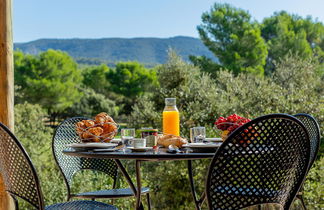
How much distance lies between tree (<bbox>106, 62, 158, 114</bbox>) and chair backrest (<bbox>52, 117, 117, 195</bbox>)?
2584 centimetres

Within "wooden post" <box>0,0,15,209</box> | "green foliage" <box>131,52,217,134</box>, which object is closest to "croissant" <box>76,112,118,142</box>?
"wooden post" <box>0,0,15,209</box>

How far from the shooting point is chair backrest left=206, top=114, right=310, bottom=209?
1.45m

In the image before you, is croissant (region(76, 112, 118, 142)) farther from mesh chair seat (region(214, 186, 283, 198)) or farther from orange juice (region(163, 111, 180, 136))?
mesh chair seat (region(214, 186, 283, 198))

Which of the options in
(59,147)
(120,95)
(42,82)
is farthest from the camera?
(120,95)

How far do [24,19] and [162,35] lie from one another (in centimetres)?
1378

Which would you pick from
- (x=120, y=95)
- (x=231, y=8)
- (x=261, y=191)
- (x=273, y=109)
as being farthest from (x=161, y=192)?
(x=120, y=95)

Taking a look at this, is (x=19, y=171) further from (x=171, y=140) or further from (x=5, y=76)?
(x=5, y=76)

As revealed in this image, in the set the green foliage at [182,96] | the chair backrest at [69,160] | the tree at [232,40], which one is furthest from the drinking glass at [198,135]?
the tree at [232,40]

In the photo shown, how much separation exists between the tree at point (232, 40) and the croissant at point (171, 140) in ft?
51.8

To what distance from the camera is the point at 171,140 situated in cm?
195

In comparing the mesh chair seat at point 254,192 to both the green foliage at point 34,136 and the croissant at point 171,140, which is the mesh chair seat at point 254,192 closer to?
the croissant at point 171,140

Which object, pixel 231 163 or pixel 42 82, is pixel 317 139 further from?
pixel 42 82

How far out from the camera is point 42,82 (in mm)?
26203

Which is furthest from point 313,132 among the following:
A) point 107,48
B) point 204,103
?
point 107,48
